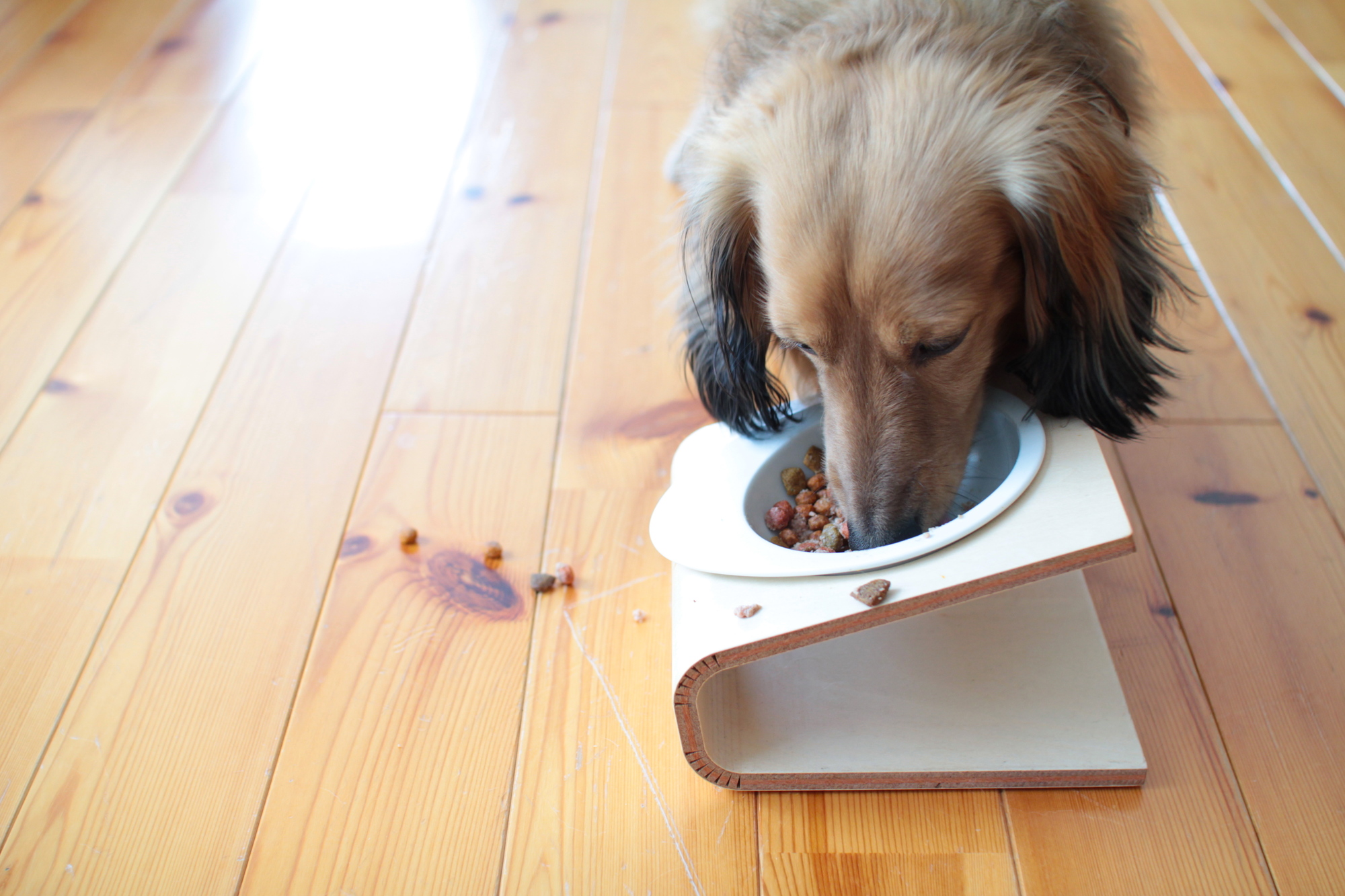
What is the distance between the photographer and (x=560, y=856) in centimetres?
126

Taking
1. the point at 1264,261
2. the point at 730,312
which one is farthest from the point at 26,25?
the point at 1264,261

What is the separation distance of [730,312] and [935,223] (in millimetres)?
418

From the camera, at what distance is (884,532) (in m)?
1.32

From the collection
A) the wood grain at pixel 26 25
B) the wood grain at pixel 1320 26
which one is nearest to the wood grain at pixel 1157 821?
the wood grain at pixel 1320 26

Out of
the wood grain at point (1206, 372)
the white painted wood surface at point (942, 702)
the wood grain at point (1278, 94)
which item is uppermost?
the wood grain at point (1278, 94)

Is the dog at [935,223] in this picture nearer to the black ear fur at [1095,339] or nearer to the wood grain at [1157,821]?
the black ear fur at [1095,339]

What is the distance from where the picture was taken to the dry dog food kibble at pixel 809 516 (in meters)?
1.39

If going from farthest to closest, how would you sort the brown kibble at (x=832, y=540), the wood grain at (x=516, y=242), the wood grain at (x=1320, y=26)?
the wood grain at (x=1320, y=26) < the wood grain at (x=516, y=242) < the brown kibble at (x=832, y=540)

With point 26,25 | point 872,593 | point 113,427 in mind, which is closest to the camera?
point 872,593

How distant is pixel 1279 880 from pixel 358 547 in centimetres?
143

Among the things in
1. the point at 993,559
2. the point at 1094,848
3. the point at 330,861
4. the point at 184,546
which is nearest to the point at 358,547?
the point at 184,546

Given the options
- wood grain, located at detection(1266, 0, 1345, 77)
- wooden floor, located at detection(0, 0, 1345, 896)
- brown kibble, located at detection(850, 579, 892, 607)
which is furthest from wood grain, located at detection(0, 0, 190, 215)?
wood grain, located at detection(1266, 0, 1345, 77)

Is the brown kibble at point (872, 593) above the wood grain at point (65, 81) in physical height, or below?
above

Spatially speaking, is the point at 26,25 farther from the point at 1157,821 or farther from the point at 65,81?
the point at 1157,821
